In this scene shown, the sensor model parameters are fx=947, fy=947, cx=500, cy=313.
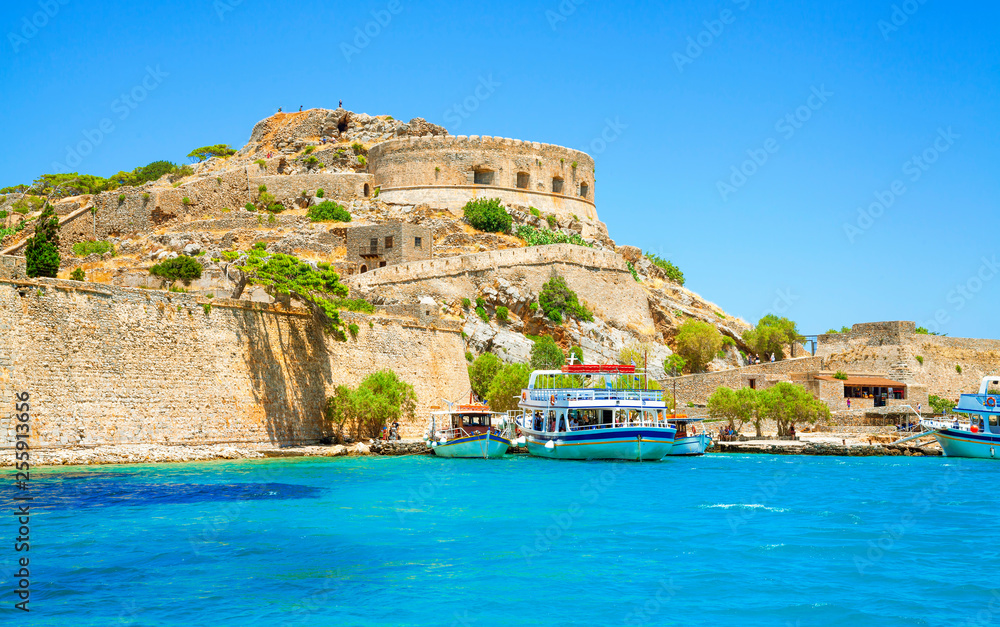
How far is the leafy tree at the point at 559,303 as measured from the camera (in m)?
41.9

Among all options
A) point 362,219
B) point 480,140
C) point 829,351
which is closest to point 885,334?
point 829,351

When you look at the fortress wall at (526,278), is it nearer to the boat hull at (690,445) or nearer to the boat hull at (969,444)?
the boat hull at (690,445)

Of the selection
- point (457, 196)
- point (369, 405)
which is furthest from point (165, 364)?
point (457, 196)

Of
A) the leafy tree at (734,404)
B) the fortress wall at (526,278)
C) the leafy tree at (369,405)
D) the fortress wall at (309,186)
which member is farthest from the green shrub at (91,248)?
the leafy tree at (734,404)

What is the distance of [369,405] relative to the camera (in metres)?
28.5

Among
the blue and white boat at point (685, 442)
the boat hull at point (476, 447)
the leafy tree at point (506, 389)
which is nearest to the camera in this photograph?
the boat hull at point (476, 447)

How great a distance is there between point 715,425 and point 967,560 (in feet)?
85.9

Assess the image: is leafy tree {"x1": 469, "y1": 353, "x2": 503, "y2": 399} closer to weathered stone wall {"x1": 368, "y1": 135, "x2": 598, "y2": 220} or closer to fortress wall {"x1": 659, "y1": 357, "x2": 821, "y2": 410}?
fortress wall {"x1": 659, "y1": 357, "x2": 821, "y2": 410}

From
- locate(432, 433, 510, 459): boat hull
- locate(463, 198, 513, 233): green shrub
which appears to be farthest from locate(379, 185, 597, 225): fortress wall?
locate(432, 433, 510, 459): boat hull

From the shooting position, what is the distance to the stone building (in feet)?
138

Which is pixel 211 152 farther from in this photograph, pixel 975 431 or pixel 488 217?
pixel 975 431

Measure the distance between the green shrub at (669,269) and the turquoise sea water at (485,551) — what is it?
31.6 m

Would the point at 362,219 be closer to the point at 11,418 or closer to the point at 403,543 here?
the point at 11,418

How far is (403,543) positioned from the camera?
14242 mm
